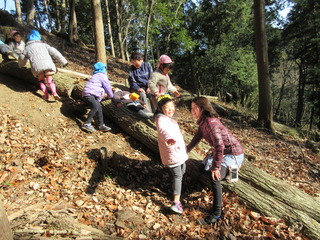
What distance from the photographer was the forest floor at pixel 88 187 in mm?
2822

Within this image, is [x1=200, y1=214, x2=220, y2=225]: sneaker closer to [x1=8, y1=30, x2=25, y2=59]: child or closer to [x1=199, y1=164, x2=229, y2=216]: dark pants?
[x1=199, y1=164, x2=229, y2=216]: dark pants

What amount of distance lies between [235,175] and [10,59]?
6.59 metres

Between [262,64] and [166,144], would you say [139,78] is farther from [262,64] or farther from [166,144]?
[262,64]

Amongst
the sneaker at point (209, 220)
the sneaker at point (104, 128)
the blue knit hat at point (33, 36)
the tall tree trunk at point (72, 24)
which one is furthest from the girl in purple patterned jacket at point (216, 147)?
the tall tree trunk at point (72, 24)

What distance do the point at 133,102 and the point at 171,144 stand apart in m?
2.00

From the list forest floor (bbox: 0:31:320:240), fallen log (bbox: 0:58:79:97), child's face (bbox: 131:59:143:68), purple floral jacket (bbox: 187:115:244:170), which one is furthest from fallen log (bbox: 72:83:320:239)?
fallen log (bbox: 0:58:79:97)

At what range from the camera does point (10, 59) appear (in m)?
5.87

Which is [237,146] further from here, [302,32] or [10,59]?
[302,32]

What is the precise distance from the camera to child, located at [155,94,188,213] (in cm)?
319

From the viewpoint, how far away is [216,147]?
2918 mm

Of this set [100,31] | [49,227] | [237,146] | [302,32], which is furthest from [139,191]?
[302,32]

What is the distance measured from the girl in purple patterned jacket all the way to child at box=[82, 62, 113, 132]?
8.10 ft

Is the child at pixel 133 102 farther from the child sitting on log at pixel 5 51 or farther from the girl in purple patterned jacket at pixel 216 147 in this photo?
the child sitting on log at pixel 5 51

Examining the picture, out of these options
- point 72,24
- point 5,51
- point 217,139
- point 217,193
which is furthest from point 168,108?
point 72,24
